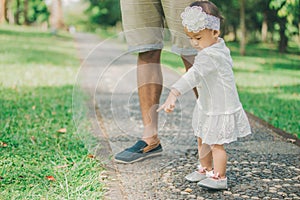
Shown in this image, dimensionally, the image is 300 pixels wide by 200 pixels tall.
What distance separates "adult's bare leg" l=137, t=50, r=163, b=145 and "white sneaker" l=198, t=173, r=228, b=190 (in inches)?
27.4

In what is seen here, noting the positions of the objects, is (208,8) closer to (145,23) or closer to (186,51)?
(186,51)

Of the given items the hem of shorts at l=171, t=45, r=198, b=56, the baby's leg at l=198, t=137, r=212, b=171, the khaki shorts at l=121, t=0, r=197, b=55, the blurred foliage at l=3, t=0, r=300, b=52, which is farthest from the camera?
the blurred foliage at l=3, t=0, r=300, b=52

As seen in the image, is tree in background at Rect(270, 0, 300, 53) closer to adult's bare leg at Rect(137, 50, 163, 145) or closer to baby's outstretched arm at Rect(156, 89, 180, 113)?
adult's bare leg at Rect(137, 50, 163, 145)

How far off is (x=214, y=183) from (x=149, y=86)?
887 millimetres

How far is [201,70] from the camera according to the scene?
2.59 m

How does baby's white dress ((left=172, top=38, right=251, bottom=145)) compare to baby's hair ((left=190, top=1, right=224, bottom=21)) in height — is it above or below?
below

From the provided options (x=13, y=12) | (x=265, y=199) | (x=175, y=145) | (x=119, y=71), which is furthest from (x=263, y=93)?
(x=13, y=12)

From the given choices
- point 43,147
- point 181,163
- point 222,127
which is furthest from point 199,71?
point 43,147

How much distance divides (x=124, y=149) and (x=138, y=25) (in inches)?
33.3

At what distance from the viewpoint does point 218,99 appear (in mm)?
2678

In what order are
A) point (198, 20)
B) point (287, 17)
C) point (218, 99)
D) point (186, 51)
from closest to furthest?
point (198, 20)
point (218, 99)
point (186, 51)
point (287, 17)

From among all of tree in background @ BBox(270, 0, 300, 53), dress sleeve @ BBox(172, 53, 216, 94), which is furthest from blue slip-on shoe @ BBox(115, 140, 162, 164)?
tree in background @ BBox(270, 0, 300, 53)

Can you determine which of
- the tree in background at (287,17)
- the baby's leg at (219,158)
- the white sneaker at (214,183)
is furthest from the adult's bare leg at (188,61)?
the tree in background at (287,17)

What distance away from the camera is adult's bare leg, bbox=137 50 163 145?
330 cm
